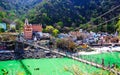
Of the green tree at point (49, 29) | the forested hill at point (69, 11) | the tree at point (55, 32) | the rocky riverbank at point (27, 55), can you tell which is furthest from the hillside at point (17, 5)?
the rocky riverbank at point (27, 55)

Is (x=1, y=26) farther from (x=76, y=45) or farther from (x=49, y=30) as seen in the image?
(x=76, y=45)

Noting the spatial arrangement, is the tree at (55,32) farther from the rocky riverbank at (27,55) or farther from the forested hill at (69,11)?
the rocky riverbank at (27,55)

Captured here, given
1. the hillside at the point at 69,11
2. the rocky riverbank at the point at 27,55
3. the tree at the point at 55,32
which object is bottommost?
the rocky riverbank at the point at 27,55

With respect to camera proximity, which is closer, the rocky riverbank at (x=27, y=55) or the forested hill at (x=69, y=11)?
the rocky riverbank at (x=27, y=55)

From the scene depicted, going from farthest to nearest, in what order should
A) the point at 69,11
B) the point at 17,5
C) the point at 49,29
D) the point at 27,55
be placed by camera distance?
the point at 17,5 → the point at 69,11 → the point at 49,29 → the point at 27,55

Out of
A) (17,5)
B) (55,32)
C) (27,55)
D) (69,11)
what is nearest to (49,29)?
(55,32)

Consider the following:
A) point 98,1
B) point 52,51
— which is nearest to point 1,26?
point 52,51

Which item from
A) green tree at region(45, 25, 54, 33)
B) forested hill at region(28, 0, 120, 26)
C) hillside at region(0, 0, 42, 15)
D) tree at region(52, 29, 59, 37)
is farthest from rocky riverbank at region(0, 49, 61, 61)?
hillside at region(0, 0, 42, 15)

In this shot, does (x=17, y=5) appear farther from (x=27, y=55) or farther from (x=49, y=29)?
(x=27, y=55)

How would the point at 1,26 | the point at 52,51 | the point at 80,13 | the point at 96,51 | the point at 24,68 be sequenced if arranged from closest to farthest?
the point at 24,68, the point at 52,51, the point at 96,51, the point at 1,26, the point at 80,13
